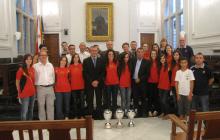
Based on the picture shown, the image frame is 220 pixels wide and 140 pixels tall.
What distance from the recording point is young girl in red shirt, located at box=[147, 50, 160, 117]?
22.3ft

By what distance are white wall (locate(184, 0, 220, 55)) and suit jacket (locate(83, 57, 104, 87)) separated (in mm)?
3525

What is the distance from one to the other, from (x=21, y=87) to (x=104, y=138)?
185cm

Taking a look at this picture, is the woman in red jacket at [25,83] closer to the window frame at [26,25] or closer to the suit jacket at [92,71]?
the suit jacket at [92,71]

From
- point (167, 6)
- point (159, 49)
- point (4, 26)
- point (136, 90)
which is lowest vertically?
point (136, 90)

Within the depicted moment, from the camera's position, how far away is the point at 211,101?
6.98 meters

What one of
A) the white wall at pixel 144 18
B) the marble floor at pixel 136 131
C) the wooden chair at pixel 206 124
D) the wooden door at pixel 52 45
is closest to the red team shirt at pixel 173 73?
the marble floor at pixel 136 131

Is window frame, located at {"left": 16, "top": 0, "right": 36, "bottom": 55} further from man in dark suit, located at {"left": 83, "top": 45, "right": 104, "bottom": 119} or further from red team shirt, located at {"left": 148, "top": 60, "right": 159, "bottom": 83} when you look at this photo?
red team shirt, located at {"left": 148, "top": 60, "right": 159, "bottom": 83}

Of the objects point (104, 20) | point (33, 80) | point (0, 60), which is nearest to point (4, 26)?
point (0, 60)

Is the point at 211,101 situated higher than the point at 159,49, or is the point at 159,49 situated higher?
the point at 159,49

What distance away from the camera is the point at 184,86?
227 inches

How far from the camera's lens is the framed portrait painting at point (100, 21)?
1341cm

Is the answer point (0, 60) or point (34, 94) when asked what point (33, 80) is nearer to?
point (34, 94)

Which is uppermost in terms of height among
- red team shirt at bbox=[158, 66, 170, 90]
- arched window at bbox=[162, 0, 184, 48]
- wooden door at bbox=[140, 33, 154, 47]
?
arched window at bbox=[162, 0, 184, 48]

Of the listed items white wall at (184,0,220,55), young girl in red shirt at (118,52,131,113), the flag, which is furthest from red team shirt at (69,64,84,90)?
the flag
